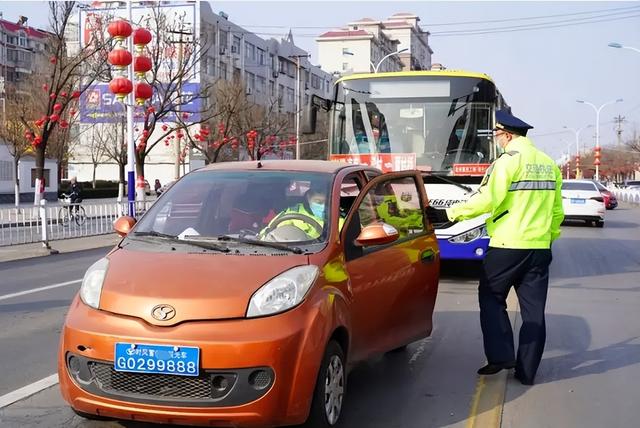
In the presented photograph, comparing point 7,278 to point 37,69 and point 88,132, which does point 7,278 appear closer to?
point 37,69

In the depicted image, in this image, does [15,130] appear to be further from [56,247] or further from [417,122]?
[417,122]

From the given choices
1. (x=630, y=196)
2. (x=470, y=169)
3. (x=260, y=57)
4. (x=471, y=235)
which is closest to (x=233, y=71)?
(x=260, y=57)

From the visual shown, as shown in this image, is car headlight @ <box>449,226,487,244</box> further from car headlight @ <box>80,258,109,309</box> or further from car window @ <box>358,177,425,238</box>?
car headlight @ <box>80,258,109,309</box>

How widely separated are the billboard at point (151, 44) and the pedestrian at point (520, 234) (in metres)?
23.9

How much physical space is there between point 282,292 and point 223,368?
500mm

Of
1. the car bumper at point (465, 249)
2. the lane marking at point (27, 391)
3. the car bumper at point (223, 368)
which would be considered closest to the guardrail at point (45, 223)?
the car bumper at point (465, 249)

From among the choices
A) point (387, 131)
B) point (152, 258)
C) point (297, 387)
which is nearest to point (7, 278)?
point (387, 131)

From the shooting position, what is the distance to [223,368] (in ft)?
11.8

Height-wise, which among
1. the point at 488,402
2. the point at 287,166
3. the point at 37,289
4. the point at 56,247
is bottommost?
the point at 56,247

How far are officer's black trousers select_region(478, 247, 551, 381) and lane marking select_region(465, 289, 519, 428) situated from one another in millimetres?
181

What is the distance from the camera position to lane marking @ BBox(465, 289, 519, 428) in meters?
4.45

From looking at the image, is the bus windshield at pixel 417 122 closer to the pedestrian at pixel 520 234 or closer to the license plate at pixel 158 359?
the pedestrian at pixel 520 234

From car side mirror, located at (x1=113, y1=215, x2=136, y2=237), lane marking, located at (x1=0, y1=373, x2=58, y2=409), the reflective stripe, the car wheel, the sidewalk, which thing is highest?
the reflective stripe

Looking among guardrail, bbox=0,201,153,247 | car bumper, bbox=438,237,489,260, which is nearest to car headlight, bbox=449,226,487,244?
car bumper, bbox=438,237,489,260
